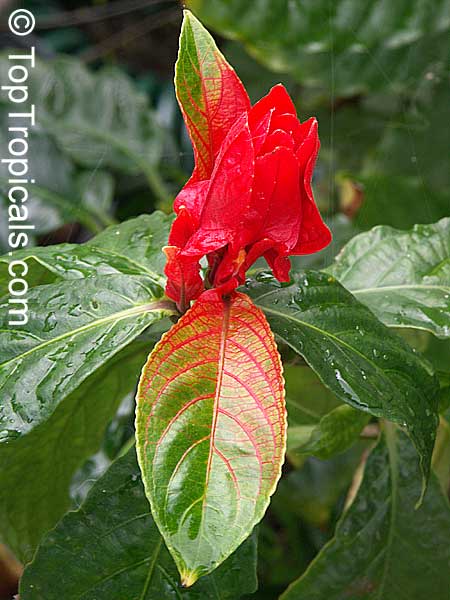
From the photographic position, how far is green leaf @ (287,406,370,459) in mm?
517

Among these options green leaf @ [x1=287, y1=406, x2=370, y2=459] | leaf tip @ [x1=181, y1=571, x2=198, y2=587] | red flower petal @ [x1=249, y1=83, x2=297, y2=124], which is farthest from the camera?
green leaf @ [x1=287, y1=406, x2=370, y2=459]

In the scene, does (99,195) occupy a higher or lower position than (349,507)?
higher

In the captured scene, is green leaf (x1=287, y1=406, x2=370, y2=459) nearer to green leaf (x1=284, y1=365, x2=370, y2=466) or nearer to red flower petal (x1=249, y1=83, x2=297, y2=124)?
green leaf (x1=284, y1=365, x2=370, y2=466)

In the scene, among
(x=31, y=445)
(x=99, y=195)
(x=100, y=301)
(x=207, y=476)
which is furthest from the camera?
(x=99, y=195)

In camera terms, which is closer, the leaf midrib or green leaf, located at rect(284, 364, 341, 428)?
the leaf midrib

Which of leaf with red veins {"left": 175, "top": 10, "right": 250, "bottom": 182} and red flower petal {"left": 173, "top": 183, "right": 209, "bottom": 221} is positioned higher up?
leaf with red veins {"left": 175, "top": 10, "right": 250, "bottom": 182}

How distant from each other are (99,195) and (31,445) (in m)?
0.43

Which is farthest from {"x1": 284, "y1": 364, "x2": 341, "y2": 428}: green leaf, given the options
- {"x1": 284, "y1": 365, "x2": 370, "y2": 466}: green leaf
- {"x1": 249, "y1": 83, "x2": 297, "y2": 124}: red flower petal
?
{"x1": 249, "y1": 83, "x2": 297, "y2": 124}: red flower petal

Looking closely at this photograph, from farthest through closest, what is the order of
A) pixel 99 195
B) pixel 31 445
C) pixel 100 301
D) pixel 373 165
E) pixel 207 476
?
pixel 373 165 → pixel 99 195 → pixel 31 445 → pixel 100 301 → pixel 207 476

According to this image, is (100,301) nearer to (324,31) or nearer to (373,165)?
(324,31)

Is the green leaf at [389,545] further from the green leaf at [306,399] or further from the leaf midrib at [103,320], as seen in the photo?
the leaf midrib at [103,320]

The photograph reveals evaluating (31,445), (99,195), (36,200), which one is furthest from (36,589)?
(99,195)

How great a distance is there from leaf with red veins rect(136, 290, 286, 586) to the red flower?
0.02 meters

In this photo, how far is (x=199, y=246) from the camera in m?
0.39
